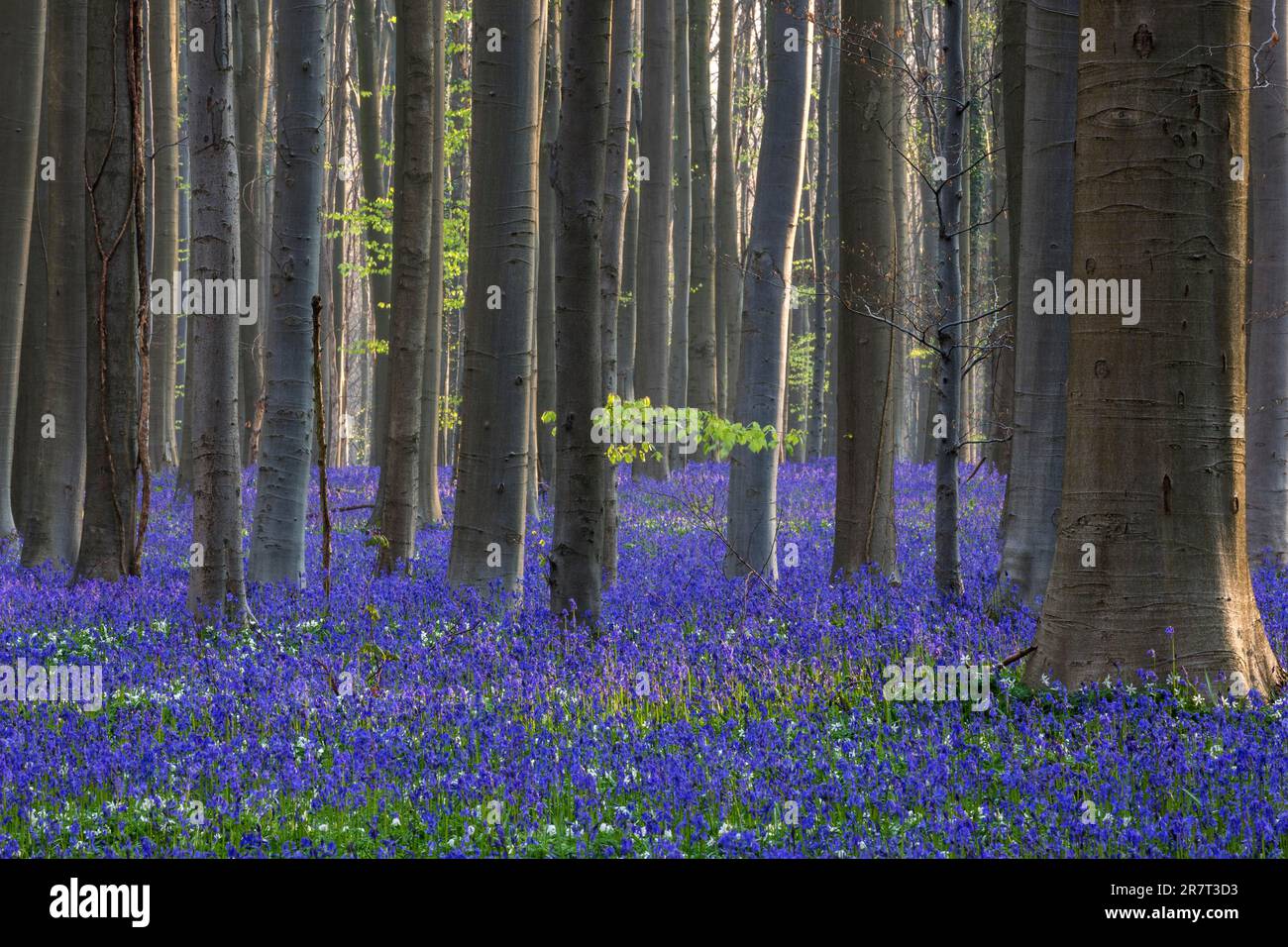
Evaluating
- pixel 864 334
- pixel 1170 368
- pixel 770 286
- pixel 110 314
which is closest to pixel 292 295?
pixel 110 314

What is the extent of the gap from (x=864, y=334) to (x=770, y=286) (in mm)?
956

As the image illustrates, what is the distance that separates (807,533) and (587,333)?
23.0 feet

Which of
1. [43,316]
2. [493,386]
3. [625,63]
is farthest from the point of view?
[43,316]

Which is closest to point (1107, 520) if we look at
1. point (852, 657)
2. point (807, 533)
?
point (852, 657)

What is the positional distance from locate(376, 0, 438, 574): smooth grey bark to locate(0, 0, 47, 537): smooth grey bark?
3.93 metres

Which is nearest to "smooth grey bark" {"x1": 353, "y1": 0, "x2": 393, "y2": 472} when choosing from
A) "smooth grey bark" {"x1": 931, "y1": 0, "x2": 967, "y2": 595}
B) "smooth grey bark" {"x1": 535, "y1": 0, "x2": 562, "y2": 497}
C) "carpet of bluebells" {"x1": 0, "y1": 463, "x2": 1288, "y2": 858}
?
"smooth grey bark" {"x1": 535, "y1": 0, "x2": 562, "y2": 497}

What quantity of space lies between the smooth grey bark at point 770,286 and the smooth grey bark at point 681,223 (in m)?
11.3

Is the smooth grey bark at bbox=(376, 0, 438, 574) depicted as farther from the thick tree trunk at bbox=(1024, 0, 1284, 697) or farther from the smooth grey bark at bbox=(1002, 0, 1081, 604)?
the thick tree trunk at bbox=(1024, 0, 1284, 697)

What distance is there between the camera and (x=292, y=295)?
9.75 metres

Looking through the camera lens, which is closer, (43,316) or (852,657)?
(852,657)

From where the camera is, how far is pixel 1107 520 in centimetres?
581

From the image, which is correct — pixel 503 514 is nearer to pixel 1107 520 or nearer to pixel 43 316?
pixel 1107 520

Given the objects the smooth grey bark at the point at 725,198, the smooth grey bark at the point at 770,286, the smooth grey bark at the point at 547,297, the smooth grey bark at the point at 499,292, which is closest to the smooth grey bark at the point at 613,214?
the smooth grey bark at the point at 770,286
